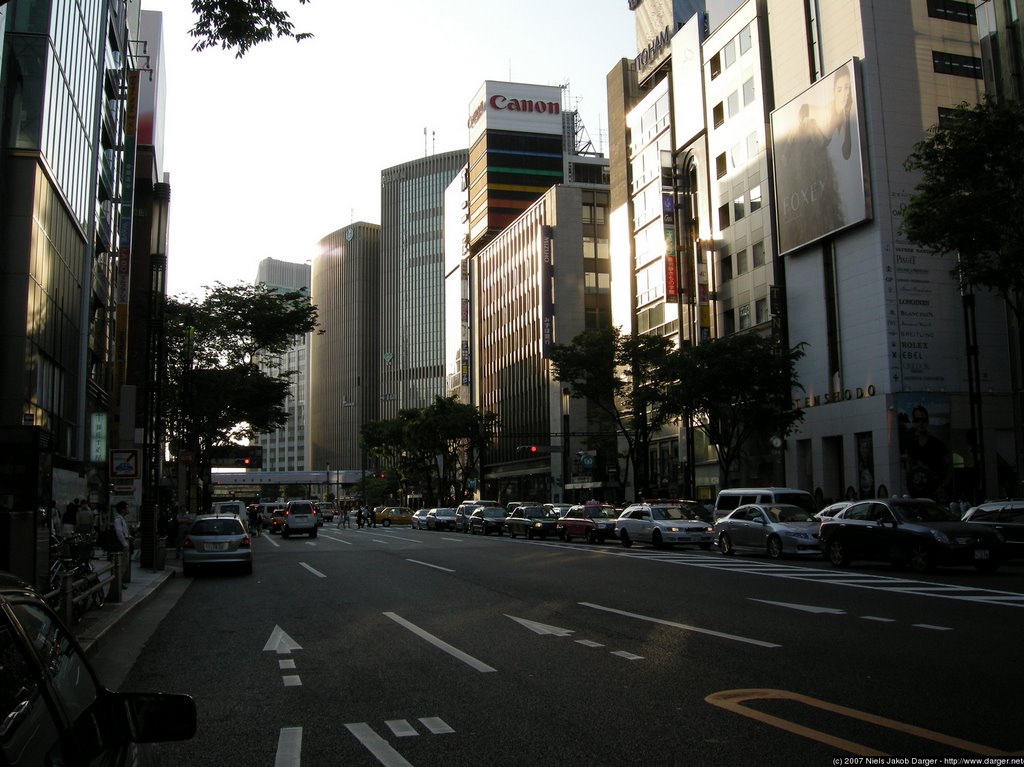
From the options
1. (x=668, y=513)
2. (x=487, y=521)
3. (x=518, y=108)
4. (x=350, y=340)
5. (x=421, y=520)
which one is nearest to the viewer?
(x=668, y=513)

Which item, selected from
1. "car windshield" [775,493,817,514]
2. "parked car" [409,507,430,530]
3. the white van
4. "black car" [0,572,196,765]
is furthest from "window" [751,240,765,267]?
"black car" [0,572,196,765]

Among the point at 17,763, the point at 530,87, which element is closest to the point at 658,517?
the point at 17,763

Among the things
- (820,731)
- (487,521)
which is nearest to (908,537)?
(820,731)

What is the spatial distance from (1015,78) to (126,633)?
42875 mm

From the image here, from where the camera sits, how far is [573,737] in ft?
20.1

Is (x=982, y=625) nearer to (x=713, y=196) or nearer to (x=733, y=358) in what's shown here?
(x=733, y=358)

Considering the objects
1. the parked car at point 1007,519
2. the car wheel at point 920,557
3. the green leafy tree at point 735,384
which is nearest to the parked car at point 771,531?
the parked car at point 1007,519

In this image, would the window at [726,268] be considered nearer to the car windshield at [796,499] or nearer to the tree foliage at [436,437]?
the car windshield at [796,499]

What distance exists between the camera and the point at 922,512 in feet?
65.4

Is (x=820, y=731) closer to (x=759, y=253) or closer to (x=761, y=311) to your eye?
(x=761, y=311)

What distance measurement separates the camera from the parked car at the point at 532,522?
40344 millimetres

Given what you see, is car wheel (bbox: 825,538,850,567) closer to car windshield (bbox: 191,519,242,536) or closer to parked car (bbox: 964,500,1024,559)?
parked car (bbox: 964,500,1024,559)

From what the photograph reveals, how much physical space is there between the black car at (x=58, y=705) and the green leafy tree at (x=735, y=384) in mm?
35393

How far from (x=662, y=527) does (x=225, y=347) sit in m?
19.9
